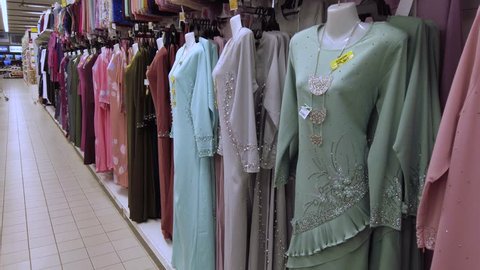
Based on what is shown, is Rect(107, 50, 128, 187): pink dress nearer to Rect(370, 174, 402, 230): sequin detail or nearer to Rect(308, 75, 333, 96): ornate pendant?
Rect(308, 75, 333, 96): ornate pendant

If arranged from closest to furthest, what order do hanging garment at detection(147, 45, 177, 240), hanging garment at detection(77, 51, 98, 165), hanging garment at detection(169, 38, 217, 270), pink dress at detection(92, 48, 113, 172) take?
hanging garment at detection(169, 38, 217, 270) → hanging garment at detection(147, 45, 177, 240) → pink dress at detection(92, 48, 113, 172) → hanging garment at detection(77, 51, 98, 165)

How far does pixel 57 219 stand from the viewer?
124 inches

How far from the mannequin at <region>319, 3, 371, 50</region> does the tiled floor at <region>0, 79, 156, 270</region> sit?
1.96 m

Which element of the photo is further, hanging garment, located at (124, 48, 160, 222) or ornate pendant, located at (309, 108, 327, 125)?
hanging garment, located at (124, 48, 160, 222)

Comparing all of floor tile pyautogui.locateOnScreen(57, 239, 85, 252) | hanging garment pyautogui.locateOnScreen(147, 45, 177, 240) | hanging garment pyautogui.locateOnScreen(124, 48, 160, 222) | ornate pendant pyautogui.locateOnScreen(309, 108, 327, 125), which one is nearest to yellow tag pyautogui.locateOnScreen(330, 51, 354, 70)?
ornate pendant pyautogui.locateOnScreen(309, 108, 327, 125)

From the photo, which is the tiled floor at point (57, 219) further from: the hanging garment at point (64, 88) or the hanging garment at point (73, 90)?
the hanging garment at point (64, 88)

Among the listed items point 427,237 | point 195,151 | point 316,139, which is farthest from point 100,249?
point 427,237

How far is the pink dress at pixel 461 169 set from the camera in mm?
790

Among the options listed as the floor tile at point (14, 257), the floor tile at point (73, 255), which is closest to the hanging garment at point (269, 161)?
the floor tile at point (73, 255)

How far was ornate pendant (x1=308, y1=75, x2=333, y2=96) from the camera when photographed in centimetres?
110

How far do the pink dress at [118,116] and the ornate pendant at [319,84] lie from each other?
215 centimetres

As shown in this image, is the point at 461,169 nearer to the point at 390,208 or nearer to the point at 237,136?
the point at 390,208

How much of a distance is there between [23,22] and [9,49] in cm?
1125

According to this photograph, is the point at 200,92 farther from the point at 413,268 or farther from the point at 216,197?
the point at 413,268
